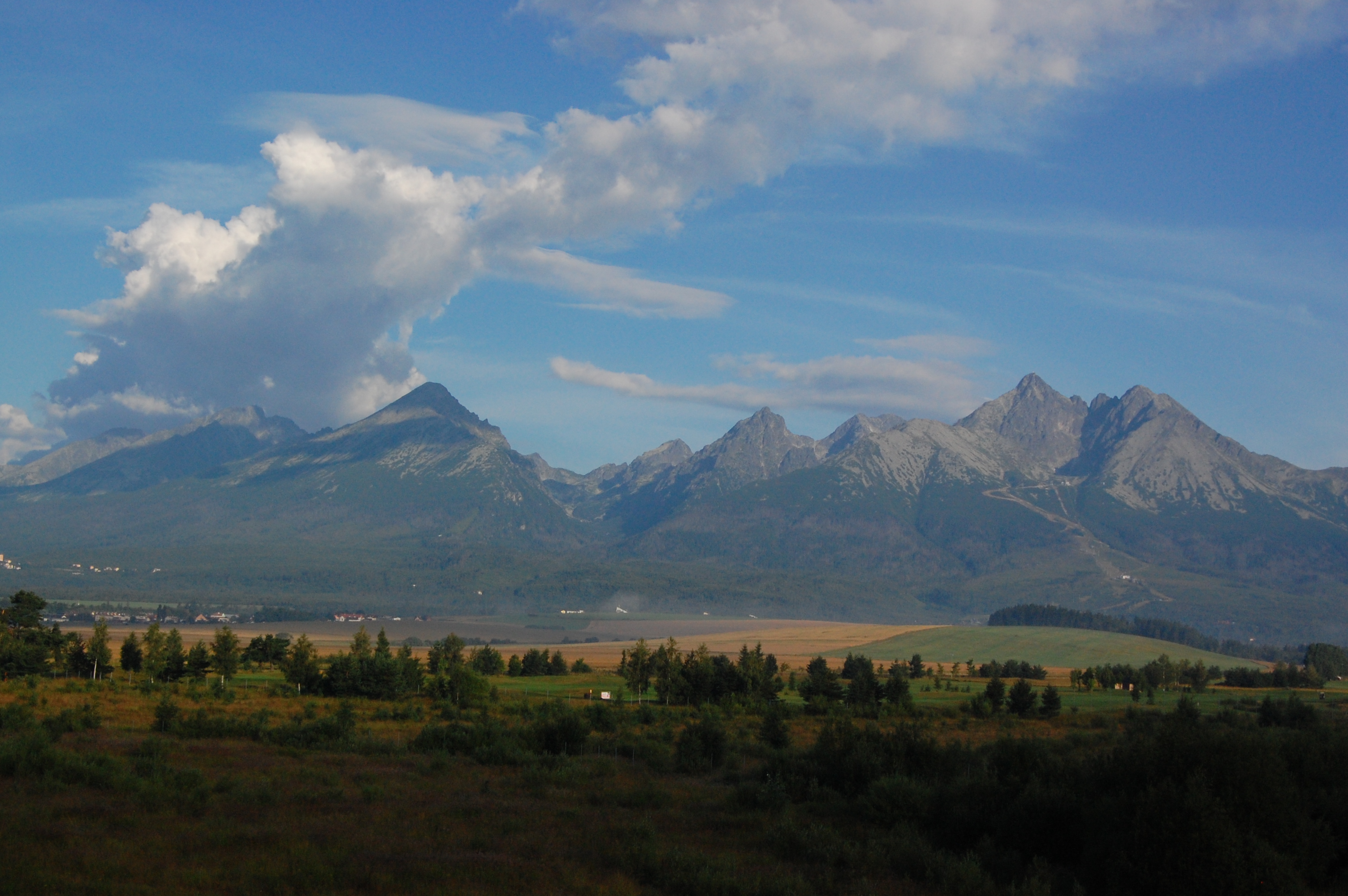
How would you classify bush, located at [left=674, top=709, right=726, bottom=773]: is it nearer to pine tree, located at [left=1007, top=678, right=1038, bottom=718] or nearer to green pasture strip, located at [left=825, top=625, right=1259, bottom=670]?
pine tree, located at [left=1007, top=678, right=1038, bottom=718]

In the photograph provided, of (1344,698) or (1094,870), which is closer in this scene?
(1094,870)

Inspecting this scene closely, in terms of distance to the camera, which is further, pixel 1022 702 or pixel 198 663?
pixel 198 663

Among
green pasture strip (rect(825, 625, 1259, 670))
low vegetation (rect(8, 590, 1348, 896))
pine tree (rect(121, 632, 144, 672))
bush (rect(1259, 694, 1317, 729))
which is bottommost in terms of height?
green pasture strip (rect(825, 625, 1259, 670))

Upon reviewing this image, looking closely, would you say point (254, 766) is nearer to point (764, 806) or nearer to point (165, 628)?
point (764, 806)

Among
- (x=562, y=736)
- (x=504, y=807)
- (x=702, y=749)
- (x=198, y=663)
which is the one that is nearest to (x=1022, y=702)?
(x=702, y=749)

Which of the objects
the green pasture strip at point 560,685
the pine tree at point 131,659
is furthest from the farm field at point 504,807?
the pine tree at point 131,659

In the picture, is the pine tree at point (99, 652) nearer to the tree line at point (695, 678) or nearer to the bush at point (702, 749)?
the tree line at point (695, 678)

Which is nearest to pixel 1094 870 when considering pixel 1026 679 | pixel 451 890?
pixel 451 890

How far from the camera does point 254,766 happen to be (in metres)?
33.5

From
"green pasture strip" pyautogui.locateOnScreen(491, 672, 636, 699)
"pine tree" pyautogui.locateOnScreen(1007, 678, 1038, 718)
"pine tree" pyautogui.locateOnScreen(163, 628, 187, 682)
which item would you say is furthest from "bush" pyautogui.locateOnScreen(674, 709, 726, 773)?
"pine tree" pyautogui.locateOnScreen(163, 628, 187, 682)

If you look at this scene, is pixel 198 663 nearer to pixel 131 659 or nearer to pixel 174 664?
pixel 174 664

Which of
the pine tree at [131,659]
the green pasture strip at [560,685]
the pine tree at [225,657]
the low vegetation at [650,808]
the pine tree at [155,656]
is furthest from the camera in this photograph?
the pine tree at [131,659]

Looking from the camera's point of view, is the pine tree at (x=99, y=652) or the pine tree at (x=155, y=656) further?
the pine tree at (x=99, y=652)

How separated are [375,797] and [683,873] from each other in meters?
12.2
